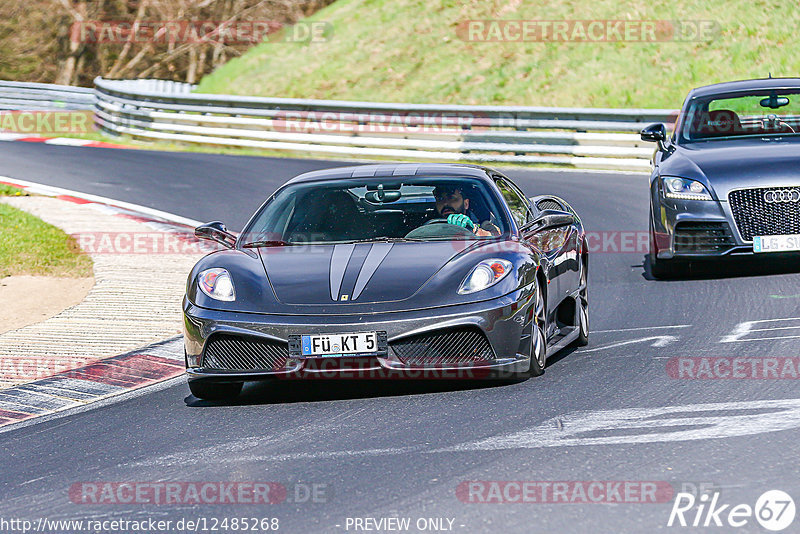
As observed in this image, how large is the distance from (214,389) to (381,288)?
44.6 inches

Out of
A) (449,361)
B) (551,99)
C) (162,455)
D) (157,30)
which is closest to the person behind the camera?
(162,455)

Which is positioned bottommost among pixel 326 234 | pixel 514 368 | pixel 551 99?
pixel 551 99

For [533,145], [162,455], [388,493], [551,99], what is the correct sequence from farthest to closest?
[551,99], [533,145], [162,455], [388,493]

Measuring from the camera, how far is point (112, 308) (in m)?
10.3

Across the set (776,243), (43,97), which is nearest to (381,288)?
(776,243)

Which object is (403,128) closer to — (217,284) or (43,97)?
(43,97)

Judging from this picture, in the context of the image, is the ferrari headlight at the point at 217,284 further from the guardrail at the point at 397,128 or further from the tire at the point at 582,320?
the guardrail at the point at 397,128

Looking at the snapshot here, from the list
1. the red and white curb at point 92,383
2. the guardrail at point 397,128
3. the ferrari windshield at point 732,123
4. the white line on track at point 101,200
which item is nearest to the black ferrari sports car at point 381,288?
the red and white curb at point 92,383

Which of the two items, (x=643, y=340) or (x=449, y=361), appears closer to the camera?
(x=449, y=361)

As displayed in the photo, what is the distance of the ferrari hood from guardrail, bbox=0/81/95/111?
25.8 m

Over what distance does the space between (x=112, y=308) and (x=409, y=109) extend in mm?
13885

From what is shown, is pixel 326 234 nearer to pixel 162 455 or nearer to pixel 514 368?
pixel 514 368

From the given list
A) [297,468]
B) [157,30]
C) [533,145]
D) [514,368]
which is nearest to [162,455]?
[297,468]

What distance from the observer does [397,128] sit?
23641 mm
